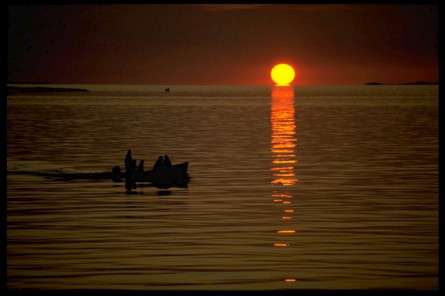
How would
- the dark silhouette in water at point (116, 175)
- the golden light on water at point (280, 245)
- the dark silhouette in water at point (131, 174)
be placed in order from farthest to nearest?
the dark silhouette in water at point (116, 175)
the dark silhouette in water at point (131, 174)
the golden light on water at point (280, 245)

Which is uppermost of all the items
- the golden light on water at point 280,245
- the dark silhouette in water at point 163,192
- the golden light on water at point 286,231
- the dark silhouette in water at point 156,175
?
the dark silhouette in water at point 156,175

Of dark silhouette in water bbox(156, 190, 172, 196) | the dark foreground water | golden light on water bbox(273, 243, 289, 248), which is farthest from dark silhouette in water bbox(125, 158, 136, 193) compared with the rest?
golden light on water bbox(273, 243, 289, 248)

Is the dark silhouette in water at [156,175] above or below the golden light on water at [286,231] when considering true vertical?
above

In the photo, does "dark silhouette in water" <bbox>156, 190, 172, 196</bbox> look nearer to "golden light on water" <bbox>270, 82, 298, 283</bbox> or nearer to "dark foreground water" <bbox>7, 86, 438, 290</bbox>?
"dark foreground water" <bbox>7, 86, 438, 290</bbox>

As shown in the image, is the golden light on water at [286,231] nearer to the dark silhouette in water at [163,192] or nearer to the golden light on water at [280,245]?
the golden light on water at [280,245]

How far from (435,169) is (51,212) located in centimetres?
2128

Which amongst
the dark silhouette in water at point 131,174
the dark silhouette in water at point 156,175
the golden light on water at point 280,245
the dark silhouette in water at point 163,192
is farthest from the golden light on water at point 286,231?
the dark silhouette in water at point 131,174

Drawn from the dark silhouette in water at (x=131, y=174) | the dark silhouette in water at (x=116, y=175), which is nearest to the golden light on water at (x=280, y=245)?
the dark silhouette in water at (x=131, y=174)

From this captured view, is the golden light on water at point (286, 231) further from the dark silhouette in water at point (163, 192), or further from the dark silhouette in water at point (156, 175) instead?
the dark silhouette in water at point (156, 175)

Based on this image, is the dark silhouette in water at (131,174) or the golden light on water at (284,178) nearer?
the golden light on water at (284,178)

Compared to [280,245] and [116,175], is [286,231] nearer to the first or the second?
[280,245]

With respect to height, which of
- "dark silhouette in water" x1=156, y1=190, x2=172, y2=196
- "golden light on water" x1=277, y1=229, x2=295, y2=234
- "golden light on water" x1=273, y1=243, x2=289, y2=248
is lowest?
"golden light on water" x1=273, y1=243, x2=289, y2=248

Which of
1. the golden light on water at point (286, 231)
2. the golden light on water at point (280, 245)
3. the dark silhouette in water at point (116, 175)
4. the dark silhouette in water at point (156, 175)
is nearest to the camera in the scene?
the golden light on water at point (280, 245)

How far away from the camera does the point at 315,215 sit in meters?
27.1
